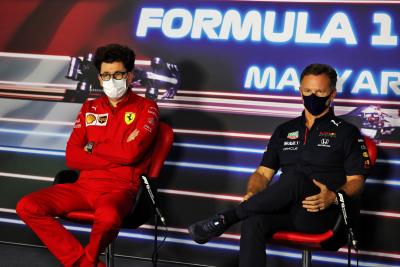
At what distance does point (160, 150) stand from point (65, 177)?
614 millimetres

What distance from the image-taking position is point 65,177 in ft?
11.7

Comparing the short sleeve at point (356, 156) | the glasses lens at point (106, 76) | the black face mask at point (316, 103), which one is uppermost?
the glasses lens at point (106, 76)

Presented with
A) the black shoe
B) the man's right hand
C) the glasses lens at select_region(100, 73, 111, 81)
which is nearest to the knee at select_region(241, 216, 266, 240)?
the black shoe

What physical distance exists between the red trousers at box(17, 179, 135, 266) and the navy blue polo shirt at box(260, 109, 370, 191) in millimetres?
954

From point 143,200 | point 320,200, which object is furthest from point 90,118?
point 320,200

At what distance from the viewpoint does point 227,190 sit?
4125 millimetres

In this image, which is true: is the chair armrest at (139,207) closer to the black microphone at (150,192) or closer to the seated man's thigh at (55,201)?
the black microphone at (150,192)

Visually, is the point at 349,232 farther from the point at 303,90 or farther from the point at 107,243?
the point at 107,243

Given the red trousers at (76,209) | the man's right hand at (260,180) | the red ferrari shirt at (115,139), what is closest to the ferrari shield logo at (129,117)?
the red ferrari shirt at (115,139)

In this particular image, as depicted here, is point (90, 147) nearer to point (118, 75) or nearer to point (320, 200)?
point (118, 75)

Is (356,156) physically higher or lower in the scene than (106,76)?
lower

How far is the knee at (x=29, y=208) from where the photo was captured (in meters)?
3.22

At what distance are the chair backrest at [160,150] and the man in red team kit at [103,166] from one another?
0.18 feet

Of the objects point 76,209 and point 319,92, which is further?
point 76,209
